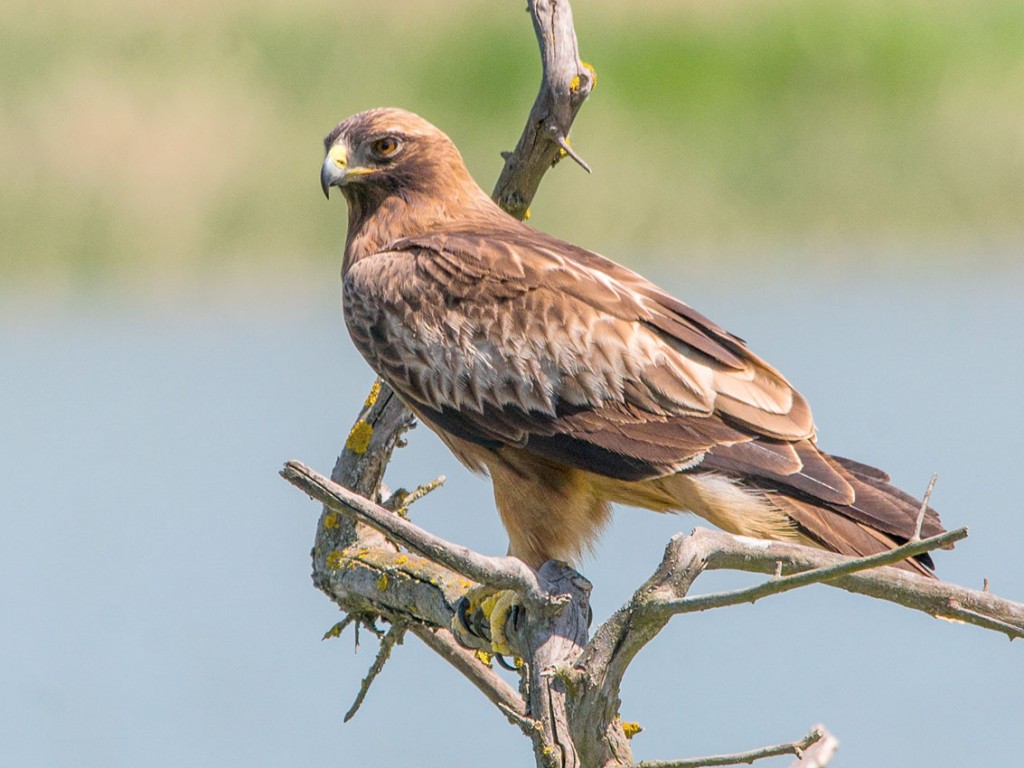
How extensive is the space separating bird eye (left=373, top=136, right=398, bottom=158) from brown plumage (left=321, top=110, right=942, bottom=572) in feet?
1.16

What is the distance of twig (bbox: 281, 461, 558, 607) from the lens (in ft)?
9.06

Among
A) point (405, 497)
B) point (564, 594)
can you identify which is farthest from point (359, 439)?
point (564, 594)

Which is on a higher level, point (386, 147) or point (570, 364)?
point (386, 147)

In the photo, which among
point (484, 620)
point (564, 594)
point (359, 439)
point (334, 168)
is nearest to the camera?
point (564, 594)

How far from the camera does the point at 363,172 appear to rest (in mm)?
4934

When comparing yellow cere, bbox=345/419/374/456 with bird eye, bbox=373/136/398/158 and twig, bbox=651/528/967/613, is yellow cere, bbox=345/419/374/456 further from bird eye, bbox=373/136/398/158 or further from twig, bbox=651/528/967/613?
twig, bbox=651/528/967/613

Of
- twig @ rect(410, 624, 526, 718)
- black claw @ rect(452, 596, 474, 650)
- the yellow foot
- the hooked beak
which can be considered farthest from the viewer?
the hooked beak

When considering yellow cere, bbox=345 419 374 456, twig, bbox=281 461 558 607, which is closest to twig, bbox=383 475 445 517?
yellow cere, bbox=345 419 374 456

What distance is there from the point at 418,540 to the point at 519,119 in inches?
316

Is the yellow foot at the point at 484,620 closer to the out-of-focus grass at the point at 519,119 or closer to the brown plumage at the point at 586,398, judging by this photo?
the brown plumage at the point at 586,398

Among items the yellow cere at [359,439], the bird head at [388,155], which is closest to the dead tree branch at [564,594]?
the yellow cere at [359,439]

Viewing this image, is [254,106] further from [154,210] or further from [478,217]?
[478,217]

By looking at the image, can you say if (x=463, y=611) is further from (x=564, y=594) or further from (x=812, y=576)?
(x=812, y=576)

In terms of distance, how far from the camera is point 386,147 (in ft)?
16.3
